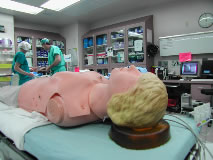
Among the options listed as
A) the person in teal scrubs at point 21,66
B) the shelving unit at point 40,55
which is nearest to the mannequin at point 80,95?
the person in teal scrubs at point 21,66

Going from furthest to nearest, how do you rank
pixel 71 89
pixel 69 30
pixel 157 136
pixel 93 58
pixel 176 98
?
1. pixel 69 30
2. pixel 93 58
3. pixel 176 98
4. pixel 71 89
5. pixel 157 136

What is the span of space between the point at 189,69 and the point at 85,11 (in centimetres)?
294

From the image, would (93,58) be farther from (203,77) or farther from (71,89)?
(71,89)

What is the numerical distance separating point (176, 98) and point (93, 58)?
2847 mm

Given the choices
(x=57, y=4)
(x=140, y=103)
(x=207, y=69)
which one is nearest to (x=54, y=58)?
(x=57, y=4)

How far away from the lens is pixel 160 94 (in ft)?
1.95

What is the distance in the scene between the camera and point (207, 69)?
3178mm

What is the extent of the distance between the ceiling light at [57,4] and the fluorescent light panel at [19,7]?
353 millimetres

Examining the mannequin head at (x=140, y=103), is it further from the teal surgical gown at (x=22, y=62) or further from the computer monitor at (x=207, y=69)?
the computer monitor at (x=207, y=69)

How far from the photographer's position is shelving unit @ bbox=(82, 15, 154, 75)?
154 inches

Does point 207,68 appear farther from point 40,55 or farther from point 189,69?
point 40,55

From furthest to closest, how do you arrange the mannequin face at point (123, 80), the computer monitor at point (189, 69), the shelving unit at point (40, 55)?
the shelving unit at point (40, 55) → the computer monitor at point (189, 69) → the mannequin face at point (123, 80)

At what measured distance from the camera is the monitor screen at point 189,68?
329 centimetres

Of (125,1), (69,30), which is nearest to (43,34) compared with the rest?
(69,30)
